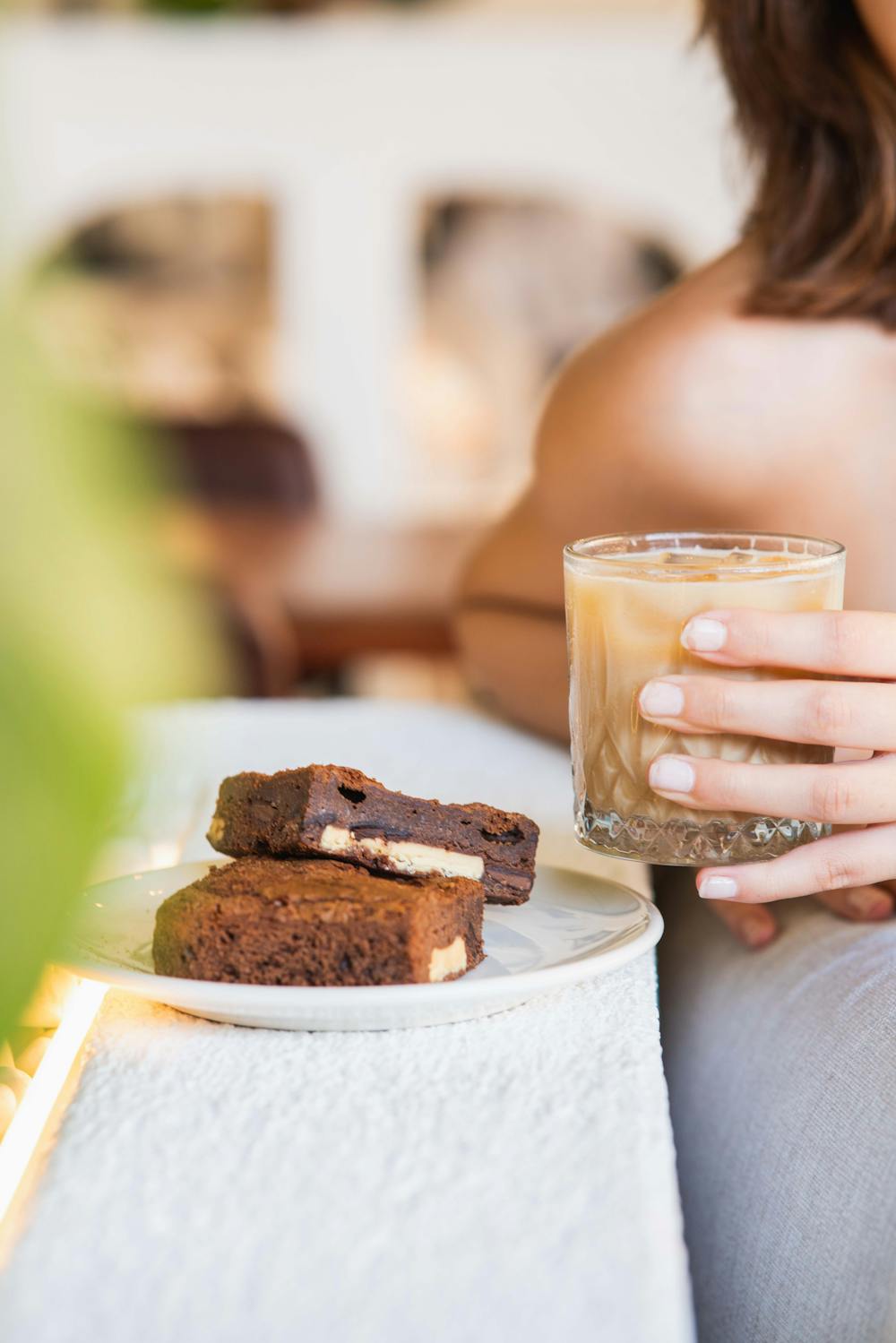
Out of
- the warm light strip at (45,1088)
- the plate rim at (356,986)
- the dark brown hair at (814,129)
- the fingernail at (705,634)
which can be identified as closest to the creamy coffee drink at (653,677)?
the fingernail at (705,634)

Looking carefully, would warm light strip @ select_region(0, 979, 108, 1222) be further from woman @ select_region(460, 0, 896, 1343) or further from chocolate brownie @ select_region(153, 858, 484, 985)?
woman @ select_region(460, 0, 896, 1343)

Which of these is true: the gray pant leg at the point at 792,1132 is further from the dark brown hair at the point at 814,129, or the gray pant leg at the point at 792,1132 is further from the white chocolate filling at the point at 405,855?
the dark brown hair at the point at 814,129

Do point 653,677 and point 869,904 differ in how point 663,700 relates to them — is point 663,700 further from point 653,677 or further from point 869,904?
point 869,904

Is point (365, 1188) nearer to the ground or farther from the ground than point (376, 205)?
nearer to the ground

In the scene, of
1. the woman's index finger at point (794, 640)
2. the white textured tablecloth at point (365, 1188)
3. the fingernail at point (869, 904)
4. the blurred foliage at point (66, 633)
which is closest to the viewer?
the blurred foliage at point (66, 633)

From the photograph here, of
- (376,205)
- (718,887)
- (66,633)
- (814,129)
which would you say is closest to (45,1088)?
(718,887)

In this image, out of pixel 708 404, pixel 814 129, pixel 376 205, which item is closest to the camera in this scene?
pixel 708 404

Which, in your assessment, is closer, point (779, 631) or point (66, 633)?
point (66, 633)
